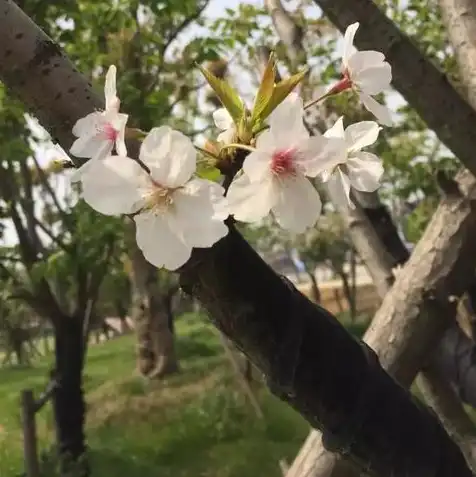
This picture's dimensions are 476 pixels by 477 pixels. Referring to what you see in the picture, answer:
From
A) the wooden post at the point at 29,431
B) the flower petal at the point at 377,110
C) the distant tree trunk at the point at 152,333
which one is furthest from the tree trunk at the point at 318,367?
the distant tree trunk at the point at 152,333

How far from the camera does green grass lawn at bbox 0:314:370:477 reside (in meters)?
2.38

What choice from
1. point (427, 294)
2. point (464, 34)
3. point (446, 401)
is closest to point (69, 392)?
point (446, 401)

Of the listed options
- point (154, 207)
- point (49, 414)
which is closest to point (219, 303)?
point (154, 207)

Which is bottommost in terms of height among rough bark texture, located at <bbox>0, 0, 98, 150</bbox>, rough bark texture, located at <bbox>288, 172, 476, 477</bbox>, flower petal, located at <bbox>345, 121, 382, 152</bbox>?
rough bark texture, located at <bbox>288, 172, 476, 477</bbox>

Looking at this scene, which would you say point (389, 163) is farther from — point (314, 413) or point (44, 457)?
point (314, 413)

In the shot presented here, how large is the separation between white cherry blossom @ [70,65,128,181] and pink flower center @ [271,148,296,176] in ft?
0.26

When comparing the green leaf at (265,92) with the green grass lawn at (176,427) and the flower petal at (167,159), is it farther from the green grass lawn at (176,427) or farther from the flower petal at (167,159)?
the green grass lawn at (176,427)

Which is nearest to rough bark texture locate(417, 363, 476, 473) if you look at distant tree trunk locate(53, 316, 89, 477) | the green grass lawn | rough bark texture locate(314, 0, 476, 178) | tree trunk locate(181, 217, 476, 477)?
rough bark texture locate(314, 0, 476, 178)

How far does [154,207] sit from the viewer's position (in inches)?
12.9

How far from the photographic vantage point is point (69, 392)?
A: 7.36 ft

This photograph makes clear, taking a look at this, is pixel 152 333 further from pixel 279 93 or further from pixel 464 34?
pixel 279 93

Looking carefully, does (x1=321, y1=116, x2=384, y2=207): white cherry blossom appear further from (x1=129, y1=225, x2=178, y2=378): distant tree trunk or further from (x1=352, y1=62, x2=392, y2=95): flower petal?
(x1=129, y1=225, x2=178, y2=378): distant tree trunk

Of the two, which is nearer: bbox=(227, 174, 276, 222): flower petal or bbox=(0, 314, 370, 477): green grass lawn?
bbox=(227, 174, 276, 222): flower petal

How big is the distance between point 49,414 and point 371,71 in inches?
104
